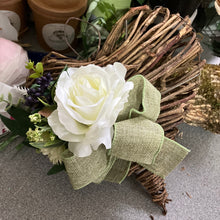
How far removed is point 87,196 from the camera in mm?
705

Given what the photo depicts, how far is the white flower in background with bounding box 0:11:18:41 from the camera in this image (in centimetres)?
77

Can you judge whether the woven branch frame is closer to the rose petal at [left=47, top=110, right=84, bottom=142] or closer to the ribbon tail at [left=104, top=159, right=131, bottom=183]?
the ribbon tail at [left=104, top=159, right=131, bottom=183]

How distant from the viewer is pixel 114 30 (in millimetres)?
624

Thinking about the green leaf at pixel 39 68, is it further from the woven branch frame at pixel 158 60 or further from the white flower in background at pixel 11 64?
the white flower in background at pixel 11 64

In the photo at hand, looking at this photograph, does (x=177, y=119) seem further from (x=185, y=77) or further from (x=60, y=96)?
(x=60, y=96)

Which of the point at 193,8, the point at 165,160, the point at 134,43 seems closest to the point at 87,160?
the point at 165,160

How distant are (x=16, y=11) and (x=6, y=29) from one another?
0.08 m

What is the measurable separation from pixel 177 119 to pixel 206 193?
0.33 meters

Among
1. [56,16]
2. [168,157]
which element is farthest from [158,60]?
[56,16]

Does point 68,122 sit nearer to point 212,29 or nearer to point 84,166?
point 84,166

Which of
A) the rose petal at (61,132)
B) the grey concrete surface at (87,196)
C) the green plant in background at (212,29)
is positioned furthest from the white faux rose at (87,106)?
the green plant in background at (212,29)

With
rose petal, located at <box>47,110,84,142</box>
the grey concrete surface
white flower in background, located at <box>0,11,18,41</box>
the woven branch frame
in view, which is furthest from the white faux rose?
white flower in background, located at <box>0,11,18,41</box>

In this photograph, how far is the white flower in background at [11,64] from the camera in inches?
26.6

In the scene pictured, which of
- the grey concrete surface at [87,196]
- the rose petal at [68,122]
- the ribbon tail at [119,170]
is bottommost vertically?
the grey concrete surface at [87,196]
